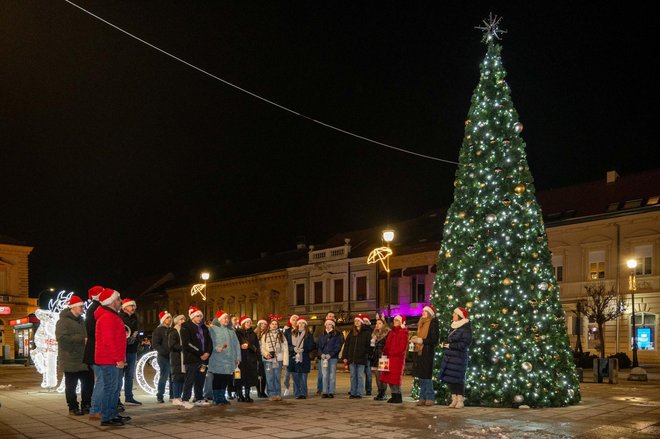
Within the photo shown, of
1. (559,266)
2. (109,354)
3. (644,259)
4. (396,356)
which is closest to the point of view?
(109,354)

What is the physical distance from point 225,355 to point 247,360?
1040 millimetres

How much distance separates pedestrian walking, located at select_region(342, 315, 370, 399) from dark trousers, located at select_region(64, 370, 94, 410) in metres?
5.50

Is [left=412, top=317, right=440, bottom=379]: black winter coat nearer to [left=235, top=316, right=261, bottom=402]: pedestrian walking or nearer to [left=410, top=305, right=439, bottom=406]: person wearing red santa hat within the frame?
[left=410, top=305, right=439, bottom=406]: person wearing red santa hat

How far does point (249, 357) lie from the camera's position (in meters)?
13.8

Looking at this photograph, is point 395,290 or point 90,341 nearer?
point 90,341

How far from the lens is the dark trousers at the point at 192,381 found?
1187 centimetres

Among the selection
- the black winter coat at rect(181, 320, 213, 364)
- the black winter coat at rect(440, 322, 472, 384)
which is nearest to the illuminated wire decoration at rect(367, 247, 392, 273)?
the black winter coat at rect(440, 322, 472, 384)

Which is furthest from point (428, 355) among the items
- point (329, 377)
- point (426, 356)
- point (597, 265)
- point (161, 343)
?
point (597, 265)

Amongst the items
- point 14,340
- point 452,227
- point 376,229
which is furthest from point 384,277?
point 452,227

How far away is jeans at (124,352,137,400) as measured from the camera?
506 inches

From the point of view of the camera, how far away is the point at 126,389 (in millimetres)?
12844

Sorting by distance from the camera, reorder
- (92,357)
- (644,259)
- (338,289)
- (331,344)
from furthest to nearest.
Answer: (338,289) → (644,259) → (331,344) → (92,357)

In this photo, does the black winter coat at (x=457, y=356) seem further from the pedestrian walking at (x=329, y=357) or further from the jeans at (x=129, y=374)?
the jeans at (x=129, y=374)

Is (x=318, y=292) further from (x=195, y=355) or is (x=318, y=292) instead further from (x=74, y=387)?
(x=74, y=387)
